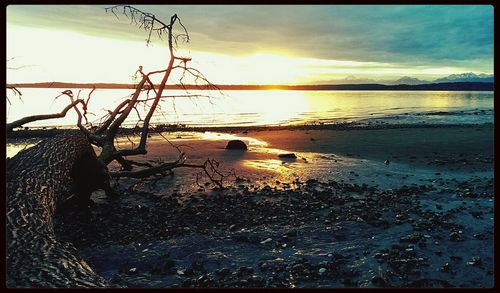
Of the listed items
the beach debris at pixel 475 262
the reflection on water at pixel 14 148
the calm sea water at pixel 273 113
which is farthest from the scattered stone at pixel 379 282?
the reflection on water at pixel 14 148

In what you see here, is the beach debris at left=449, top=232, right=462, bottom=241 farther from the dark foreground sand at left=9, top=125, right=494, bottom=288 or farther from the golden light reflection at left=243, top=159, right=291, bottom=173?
the golden light reflection at left=243, top=159, right=291, bottom=173

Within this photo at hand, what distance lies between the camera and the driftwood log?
449cm

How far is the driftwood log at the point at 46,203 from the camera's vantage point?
449 centimetres

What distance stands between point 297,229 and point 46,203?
463cm

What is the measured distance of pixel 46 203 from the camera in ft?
21.9

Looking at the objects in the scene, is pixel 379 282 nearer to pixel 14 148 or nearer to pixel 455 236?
pixel 455 236

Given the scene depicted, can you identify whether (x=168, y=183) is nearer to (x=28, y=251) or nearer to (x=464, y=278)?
(x=28, y=251)

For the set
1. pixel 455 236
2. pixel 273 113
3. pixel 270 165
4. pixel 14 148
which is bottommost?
pixel 455 236

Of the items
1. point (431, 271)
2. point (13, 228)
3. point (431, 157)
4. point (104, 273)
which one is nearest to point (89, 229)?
point (104, 273)

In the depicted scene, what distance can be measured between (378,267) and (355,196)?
4242 millimetres

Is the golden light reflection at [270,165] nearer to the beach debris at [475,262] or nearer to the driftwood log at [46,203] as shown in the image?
the driftwood log at [46,203]

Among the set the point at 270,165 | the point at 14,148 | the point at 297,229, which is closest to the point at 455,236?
the point at 297,229

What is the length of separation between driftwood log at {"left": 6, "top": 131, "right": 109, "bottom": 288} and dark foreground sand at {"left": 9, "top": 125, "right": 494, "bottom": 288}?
773mm

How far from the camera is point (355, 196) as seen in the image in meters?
10.1
